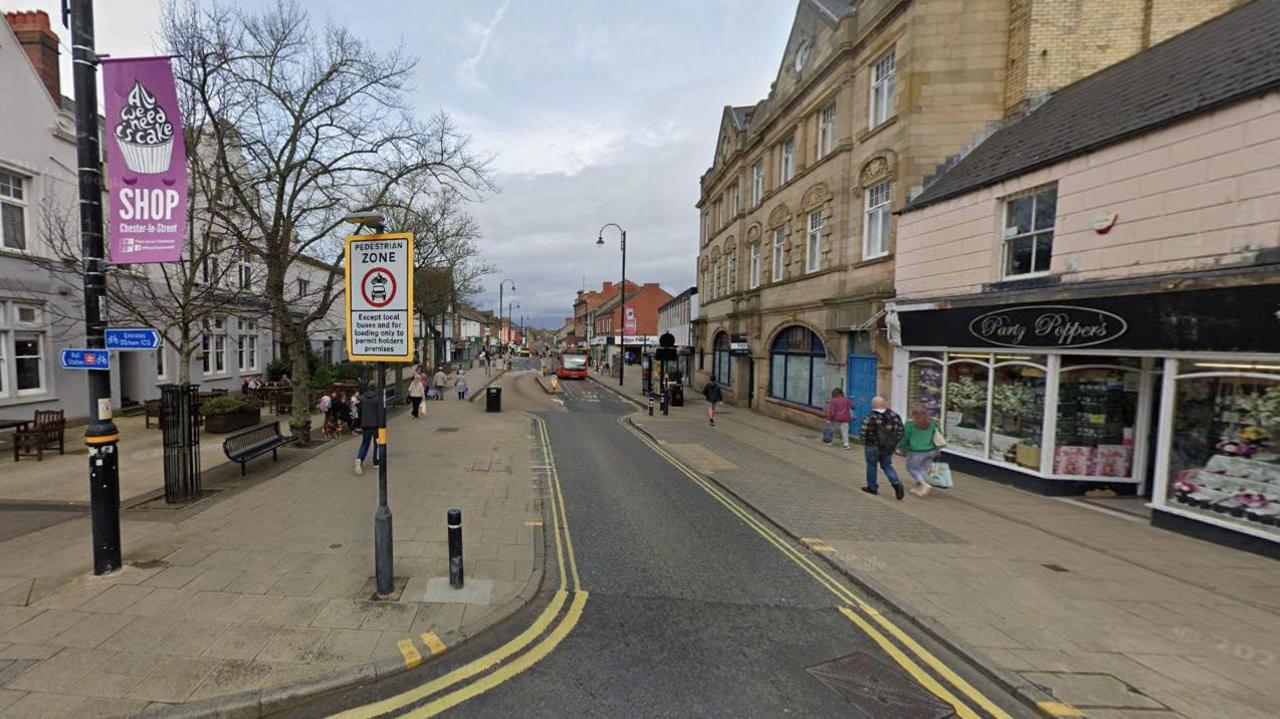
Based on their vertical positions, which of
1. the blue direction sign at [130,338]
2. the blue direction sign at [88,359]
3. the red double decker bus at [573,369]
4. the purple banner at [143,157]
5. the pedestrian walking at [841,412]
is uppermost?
the purple banner at [143,157]

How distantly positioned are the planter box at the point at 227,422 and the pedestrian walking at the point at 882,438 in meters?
15.8

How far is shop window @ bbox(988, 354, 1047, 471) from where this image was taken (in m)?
8.84

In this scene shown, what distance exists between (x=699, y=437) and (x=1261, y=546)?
10120 millimetres

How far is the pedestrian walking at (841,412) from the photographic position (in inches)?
482

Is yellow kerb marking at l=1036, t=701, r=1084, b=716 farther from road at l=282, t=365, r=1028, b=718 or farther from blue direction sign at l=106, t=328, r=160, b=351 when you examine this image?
blue direction sign at l=106, t=328, r=160, b=351

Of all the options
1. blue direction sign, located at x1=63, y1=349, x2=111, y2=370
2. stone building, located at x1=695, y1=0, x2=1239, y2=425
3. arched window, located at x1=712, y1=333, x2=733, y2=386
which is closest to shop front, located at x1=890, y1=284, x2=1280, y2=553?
stone building, located at x1=695, y1=0, x2=1239, y2=425

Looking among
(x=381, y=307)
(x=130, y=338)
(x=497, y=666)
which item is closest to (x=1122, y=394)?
(x=497, y=666)

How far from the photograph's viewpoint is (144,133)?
4914mm

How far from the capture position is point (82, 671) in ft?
11.2

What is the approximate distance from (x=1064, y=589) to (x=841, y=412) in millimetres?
7320

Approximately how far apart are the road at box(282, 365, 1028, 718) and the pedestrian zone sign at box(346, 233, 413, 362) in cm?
279

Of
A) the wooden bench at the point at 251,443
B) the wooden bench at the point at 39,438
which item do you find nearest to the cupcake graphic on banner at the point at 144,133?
the wooden bench at the point at 251,443

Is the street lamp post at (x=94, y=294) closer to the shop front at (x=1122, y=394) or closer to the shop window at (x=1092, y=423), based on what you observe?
the shop front at (x=1122, y=394)

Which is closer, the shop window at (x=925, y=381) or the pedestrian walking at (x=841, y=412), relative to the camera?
the shop window at (x=925, y=381)
